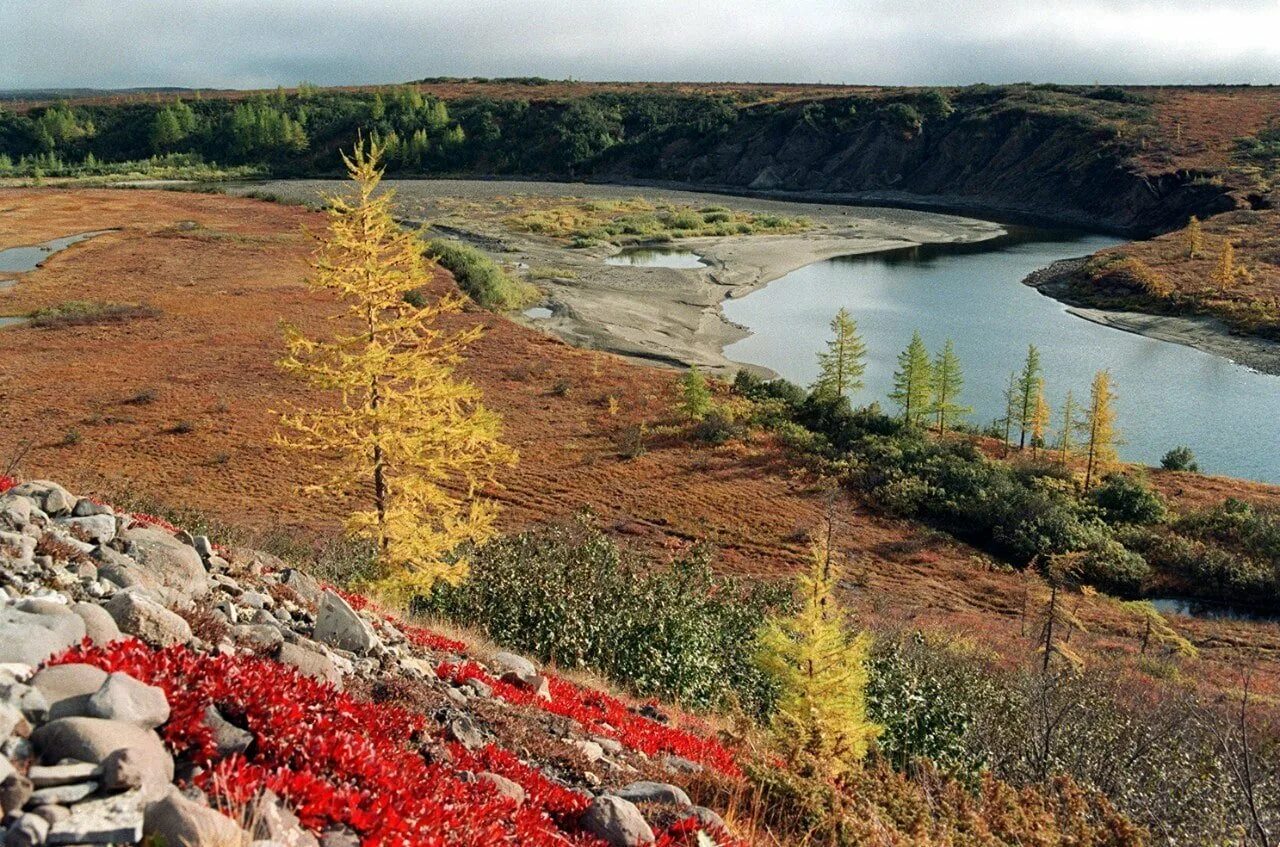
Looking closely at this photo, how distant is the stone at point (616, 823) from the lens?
5316mm

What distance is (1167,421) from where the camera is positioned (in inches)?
1716

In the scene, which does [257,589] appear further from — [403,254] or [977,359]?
[977,359]

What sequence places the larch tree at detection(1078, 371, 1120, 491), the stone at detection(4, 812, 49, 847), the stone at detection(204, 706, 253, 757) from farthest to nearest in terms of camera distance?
the larch tree at detection(1078, 371, 1120, 491), the stone at detection(204, 706, 253, 757), the stone at detection(4, 812, 49, 847)

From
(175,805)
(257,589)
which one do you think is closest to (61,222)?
(257,589)

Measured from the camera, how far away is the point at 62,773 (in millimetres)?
3486

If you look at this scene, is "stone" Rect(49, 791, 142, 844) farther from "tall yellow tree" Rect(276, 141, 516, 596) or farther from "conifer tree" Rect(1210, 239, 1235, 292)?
"conifer tree" Rect(1210, 239, 1235, 292)

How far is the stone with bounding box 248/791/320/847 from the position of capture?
3766mm

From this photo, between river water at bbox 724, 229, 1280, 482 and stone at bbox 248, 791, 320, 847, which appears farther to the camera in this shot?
river water at bbox 724, 229, 1280, 482

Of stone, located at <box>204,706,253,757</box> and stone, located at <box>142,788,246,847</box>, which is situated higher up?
stone, located at <box>142,788,246,847</box>

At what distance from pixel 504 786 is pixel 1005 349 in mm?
55036

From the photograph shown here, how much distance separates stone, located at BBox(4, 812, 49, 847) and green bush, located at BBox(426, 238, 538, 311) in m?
54.9

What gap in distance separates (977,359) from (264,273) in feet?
153

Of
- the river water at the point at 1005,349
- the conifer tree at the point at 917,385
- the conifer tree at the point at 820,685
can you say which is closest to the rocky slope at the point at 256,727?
the conifer tree at the point at 820,685

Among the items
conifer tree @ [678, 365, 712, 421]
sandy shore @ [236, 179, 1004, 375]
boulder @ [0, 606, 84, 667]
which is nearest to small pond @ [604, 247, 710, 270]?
sandy shore @ [236, 179, 1004, 375]
